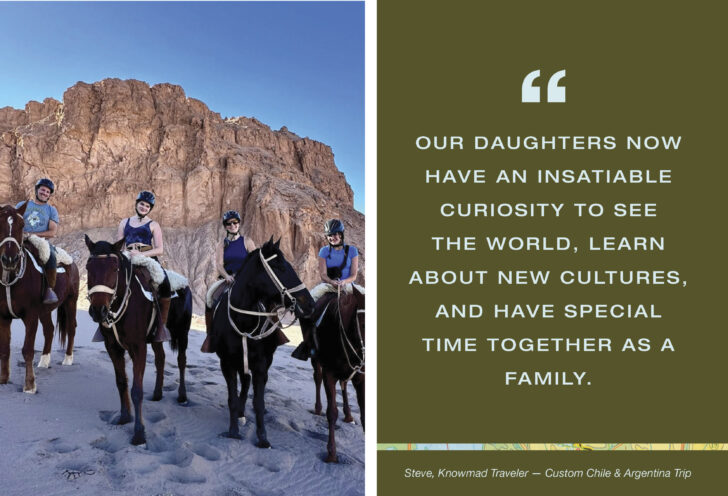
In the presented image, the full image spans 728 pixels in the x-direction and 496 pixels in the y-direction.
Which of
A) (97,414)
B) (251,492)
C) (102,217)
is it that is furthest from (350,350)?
(102,217)

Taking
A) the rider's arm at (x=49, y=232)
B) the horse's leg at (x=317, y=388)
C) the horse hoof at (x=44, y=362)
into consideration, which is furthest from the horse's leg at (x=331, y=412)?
the rider's arm at (x=49, y=232)

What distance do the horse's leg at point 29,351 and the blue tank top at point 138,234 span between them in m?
1.60

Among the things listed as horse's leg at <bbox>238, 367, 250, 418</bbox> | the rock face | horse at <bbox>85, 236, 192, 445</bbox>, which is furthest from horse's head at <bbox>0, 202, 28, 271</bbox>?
the rock face

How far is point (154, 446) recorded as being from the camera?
391 cm

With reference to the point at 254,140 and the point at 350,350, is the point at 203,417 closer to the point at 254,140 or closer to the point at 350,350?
the point at 350,350

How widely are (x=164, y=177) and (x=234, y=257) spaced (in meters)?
45.3

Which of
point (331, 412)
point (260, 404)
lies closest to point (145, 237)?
point (260, 404)

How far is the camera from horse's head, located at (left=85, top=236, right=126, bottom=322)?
379cm

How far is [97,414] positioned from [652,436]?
520cm

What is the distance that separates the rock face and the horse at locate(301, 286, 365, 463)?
112ft

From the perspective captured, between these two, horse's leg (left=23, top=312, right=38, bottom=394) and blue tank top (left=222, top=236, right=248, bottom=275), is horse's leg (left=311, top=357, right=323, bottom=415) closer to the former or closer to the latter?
blue tank top (left=222, top=236, right=248, bottom=275)

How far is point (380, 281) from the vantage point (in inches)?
102

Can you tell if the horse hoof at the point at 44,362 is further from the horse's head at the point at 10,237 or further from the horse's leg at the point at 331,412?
the horse's leg at the point at 331,412

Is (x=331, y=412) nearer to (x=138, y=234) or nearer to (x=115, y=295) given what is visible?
(x=115, y=295)
